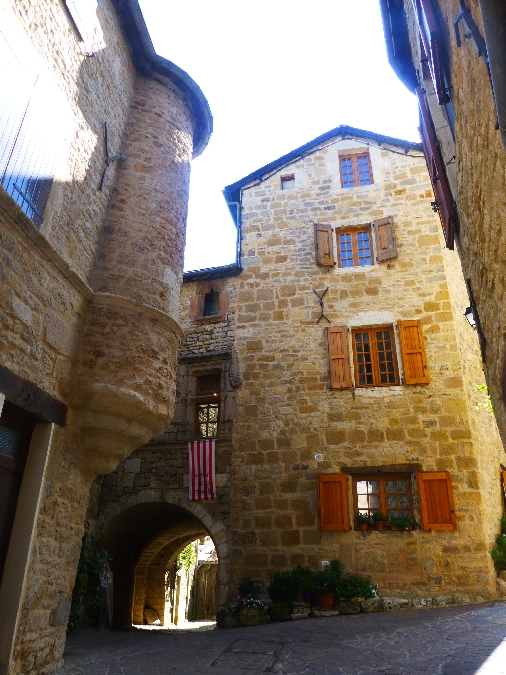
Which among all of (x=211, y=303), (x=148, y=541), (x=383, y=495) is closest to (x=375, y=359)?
(x=383, y=495)

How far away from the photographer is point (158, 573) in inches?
610

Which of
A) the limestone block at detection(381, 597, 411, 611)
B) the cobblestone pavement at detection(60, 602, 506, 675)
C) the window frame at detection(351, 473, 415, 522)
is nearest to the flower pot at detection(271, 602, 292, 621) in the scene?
the cobblestone pavement at detection(60, 602, 506, 675)

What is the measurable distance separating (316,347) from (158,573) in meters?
9.37

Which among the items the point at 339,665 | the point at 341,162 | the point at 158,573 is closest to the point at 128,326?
the point at 339,665

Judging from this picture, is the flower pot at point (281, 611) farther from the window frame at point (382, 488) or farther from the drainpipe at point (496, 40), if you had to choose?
the drainpipe at point (496, 40)

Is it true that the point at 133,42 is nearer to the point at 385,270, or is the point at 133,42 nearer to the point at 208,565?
the point at 385,270

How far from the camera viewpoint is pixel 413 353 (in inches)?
405

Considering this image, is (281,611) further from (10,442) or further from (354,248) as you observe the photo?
(354,248)

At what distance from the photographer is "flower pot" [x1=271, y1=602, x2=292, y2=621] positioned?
863cm

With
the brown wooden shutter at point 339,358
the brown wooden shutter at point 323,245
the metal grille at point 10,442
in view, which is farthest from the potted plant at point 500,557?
the metal grille at point 10,442

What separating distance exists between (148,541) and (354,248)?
9.10 m

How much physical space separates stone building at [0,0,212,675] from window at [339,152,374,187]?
6.67m

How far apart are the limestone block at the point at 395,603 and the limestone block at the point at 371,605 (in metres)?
0.08

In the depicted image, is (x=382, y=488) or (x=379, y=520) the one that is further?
(x=382, y=488)
